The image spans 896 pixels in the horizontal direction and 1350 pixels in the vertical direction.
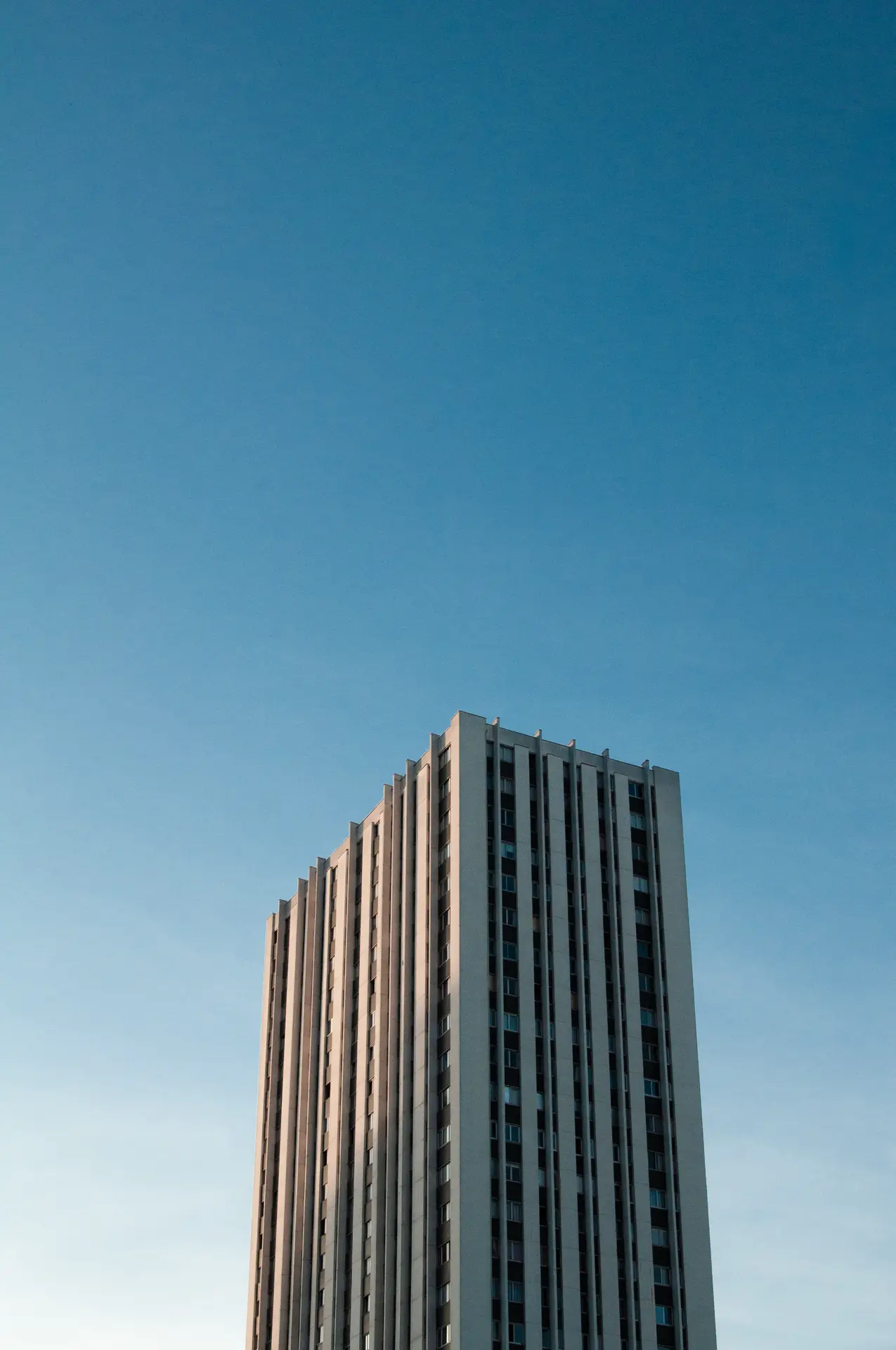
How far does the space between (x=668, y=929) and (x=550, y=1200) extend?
23750 millimetres

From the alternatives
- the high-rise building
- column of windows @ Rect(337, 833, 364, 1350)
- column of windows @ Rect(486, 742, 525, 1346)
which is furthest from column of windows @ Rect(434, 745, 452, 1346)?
column of windows @ Rect(337, 833, 364, 1350)

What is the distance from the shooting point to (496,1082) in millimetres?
112000

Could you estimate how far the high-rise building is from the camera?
10769cm

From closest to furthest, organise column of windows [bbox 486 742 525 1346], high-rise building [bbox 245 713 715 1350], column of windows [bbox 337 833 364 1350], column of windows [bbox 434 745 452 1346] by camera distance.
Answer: column of windows [bbox 486 742 525 1346]
column of windows [bbox 434 745 452 1346]
high-rise building [bbox 245 713 715 1350]
column of windows [bbox 337 833 364 1350]

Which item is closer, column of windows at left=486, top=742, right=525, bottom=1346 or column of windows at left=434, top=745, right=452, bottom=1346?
column of windows at left=486, top=742, right=525, bottom=1346

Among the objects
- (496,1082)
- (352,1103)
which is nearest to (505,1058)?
(496,1082)

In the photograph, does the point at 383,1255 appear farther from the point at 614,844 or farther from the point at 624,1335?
the point at 614,844

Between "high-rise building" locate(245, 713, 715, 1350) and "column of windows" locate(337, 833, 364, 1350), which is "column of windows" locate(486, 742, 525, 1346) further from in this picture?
"column of windows" locate(337, 833, 364, 1350)

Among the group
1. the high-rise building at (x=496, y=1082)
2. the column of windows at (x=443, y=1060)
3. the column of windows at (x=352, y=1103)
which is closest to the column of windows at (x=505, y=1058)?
the high-rise building at (x=496, y=1082)

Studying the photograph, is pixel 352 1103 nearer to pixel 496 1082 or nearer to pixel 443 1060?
pixel 443 1060

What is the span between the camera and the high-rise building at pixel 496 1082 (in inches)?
4240

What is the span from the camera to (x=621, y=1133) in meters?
115

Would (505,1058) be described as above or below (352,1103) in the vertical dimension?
below

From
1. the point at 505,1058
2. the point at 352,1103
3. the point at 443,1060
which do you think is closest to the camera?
the point at 505,1058
